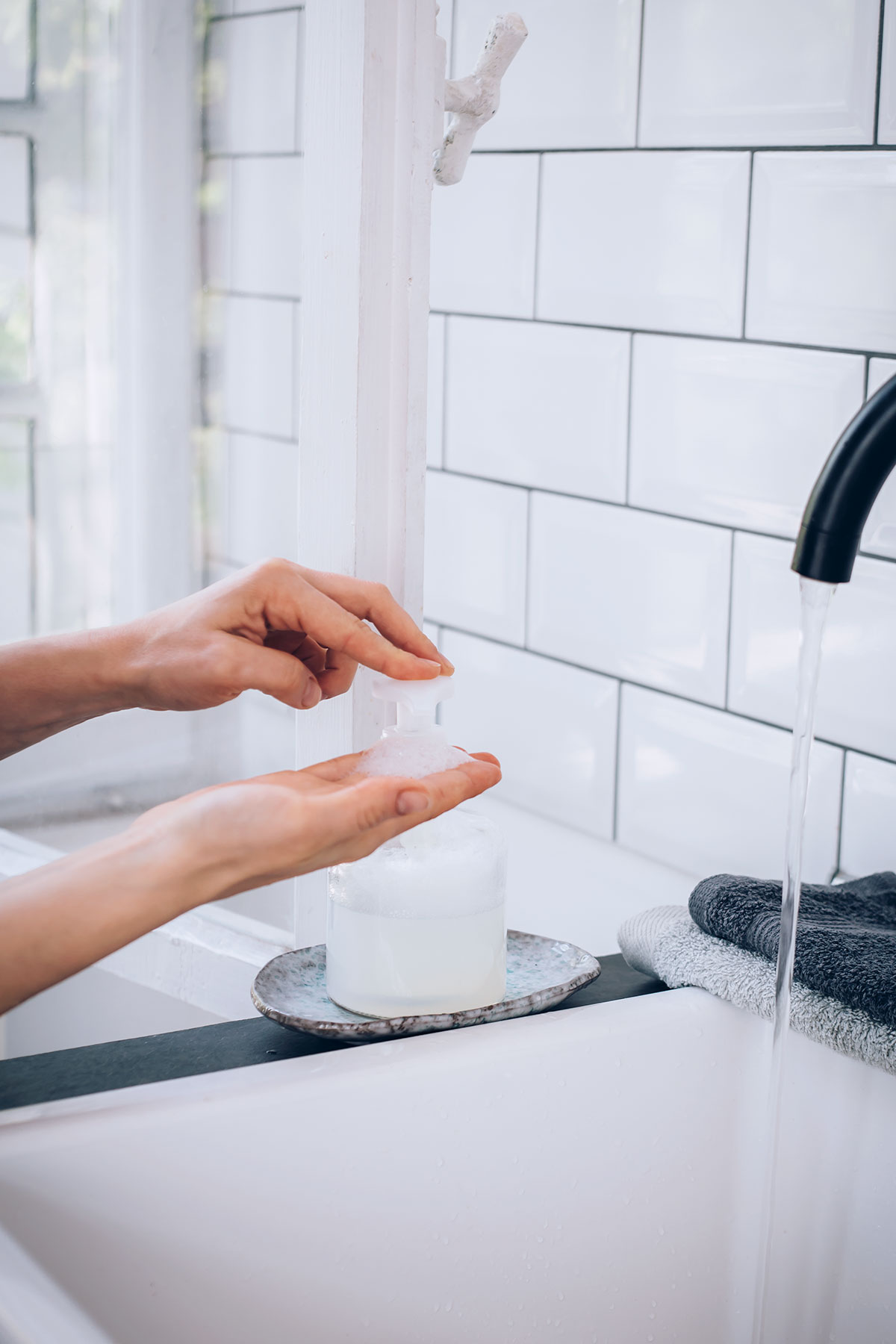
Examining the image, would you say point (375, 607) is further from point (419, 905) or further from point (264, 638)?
point (419, 905)

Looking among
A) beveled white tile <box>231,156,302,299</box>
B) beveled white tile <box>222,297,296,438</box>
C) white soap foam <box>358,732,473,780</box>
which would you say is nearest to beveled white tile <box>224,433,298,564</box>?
beveled white tile <box>222,297,296,438</box>

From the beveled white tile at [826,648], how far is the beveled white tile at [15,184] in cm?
65

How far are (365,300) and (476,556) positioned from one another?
47cm

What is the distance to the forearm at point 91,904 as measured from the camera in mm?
505

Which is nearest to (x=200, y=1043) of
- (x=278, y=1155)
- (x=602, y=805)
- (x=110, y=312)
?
(x=278, y=1155)

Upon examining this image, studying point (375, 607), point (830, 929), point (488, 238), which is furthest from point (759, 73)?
point (830, 929)

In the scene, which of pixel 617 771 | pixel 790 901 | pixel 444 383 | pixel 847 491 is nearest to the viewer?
pixel 847 491

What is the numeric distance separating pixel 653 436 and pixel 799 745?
46 centimetres

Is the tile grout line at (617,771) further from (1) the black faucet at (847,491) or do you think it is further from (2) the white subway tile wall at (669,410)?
(1) the black faucet at (847,491)

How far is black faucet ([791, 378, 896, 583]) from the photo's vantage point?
1.65 feet

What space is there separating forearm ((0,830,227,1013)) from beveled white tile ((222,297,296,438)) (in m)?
0.49

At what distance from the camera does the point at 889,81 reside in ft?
2.73

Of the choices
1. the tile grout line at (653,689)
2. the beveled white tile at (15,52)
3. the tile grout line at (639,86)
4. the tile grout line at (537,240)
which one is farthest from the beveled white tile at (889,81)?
the beveled white tile at (15,52)

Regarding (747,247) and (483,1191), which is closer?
(483,1191)
